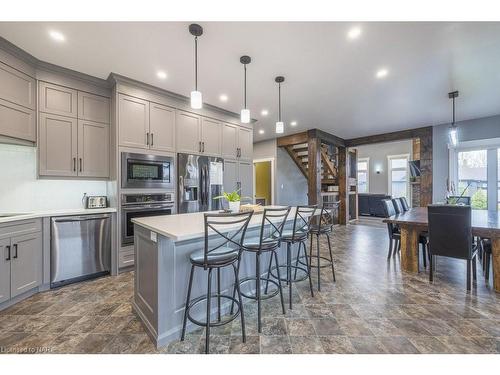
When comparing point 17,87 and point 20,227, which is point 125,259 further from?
point 17,87

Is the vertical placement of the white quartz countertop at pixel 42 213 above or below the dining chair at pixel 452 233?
above

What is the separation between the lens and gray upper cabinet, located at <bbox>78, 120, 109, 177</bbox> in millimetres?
3049

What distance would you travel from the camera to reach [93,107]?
3.15m

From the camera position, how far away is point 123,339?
69.4 inches

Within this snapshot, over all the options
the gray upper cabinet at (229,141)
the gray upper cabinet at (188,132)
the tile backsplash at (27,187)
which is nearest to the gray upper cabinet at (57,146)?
the tile backsplash at (27,187)

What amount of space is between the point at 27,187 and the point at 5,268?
1.09m

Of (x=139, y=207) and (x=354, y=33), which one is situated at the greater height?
(x=354, y=33)

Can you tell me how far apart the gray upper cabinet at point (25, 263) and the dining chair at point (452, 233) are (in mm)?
4629

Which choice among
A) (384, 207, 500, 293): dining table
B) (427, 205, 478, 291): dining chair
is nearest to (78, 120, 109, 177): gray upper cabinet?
(384, 207, 500, 293): dining table

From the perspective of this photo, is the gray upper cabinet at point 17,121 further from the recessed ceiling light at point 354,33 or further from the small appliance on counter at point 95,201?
the recessed ceiling light at point 354,33

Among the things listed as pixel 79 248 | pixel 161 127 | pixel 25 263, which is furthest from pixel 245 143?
pixel 25 263

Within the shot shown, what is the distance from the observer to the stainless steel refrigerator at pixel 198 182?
3.67 meters
